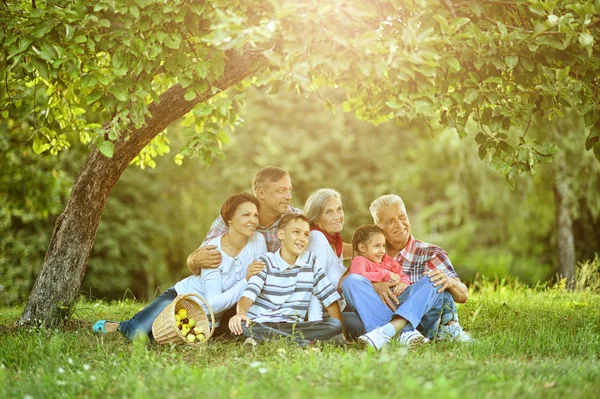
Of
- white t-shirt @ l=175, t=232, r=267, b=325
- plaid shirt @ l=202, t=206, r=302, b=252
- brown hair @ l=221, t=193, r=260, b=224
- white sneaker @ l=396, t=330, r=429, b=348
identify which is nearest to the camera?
white sneaker @ l=396, t=330, r=429, b=348

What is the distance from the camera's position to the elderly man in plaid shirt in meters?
5.45

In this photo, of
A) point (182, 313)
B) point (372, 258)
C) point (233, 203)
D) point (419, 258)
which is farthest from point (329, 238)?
point (182, 313)

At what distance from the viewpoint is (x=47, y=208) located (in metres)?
12.1

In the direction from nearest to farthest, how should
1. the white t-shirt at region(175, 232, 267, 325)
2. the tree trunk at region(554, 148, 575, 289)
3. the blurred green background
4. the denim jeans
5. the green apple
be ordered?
1. the denim jeans
2. the green apple
3. the white t-shirt at region(175, 232, 267, 325)
4. the tree trunk at region(554, 148, 575, 289)
5. the blurred green background

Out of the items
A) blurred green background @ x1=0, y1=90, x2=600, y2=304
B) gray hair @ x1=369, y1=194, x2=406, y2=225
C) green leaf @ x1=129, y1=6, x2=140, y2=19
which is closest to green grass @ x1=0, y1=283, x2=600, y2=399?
gray hair @ x1=369, y1=194, x2=406, y2=225

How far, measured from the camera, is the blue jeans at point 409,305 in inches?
216

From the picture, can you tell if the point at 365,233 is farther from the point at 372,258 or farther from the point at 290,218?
the point at 290,218

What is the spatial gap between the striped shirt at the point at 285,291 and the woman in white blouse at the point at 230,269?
0.12 metres

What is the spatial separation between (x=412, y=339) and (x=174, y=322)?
69.6 inches

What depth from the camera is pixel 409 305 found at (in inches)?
216

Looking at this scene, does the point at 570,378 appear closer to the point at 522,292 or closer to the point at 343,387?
the point at 343,387

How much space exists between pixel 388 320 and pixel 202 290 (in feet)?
5.08

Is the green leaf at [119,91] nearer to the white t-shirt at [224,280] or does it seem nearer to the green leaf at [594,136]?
the white t-shirt at [224,280]

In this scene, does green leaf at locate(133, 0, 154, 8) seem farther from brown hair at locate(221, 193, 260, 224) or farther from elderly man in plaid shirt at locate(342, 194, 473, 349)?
elderly man in plaid shirt at locate(342, 194, 473, 349)
